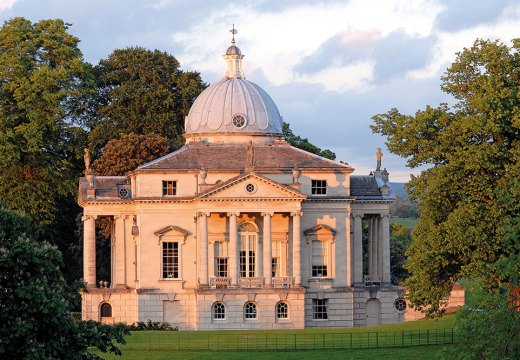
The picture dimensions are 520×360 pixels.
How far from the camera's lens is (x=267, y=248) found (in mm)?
103562

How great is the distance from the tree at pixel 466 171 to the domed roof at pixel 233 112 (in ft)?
96.2

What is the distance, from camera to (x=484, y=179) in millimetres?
78000

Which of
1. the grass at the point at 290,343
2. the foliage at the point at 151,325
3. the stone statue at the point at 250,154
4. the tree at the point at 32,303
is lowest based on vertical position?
the grass at the point at 290,343

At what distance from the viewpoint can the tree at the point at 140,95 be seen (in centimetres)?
12775

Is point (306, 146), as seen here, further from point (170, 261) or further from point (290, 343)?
point (290, 343)

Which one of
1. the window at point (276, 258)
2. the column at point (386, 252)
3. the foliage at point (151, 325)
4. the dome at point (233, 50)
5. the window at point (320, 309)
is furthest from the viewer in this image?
the dome at point (233, 50)

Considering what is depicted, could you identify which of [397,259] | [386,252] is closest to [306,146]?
[397,259]

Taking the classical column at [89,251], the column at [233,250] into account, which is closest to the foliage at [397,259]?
the column at [233,250]

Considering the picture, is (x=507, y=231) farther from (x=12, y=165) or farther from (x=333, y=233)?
(x=12, y=165)

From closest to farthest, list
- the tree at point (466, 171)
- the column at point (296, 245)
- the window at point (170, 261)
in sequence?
1. the tree at point (466, 171)
2. the column at point (296, 245)
3. the window at point (170, 261)

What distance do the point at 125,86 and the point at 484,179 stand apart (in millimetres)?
55658

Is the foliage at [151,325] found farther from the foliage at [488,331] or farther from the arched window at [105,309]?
the foliage at [488,331]

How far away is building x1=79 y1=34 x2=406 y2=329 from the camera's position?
337 feet

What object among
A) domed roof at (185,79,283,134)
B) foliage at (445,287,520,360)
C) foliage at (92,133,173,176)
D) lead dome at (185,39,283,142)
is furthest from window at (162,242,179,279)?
foliage at (445,287,520,360)
